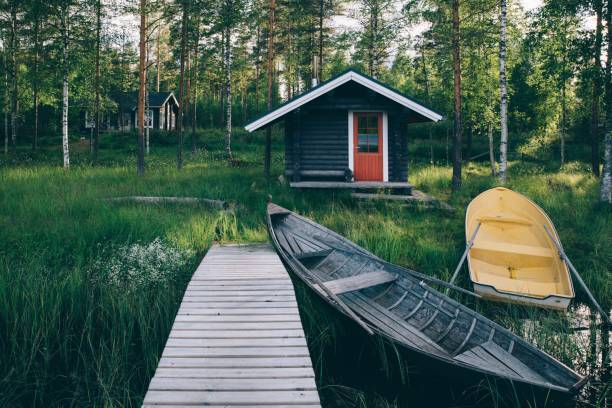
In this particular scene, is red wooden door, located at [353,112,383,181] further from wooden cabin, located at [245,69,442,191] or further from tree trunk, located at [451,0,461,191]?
tree trunk, located at [451,0,461,191]

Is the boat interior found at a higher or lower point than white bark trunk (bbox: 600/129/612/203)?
lower

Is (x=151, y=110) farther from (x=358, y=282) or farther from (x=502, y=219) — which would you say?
(x=358, y=282)

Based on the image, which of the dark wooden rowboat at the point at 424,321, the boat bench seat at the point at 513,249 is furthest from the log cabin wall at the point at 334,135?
the dark wooden rowboat at the point at 424,321

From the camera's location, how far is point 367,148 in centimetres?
1330

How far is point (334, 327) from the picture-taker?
198 inches

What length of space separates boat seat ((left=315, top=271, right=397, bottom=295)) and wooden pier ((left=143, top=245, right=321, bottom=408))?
0.55m

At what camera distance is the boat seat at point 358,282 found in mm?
5122

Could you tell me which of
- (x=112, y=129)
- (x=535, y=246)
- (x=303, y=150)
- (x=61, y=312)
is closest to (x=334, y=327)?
(x=61, y=312)

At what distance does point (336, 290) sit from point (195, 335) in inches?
76.3

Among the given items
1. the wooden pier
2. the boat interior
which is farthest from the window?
the wooden pier

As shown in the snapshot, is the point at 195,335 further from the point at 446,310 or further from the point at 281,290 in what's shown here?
the point at 446,310

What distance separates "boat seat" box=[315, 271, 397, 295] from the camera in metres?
5.12

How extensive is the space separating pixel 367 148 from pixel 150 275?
919cm

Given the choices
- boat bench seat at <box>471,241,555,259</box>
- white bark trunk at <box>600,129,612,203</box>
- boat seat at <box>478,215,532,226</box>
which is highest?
white bark trunk at <box>600,129,612,203</box>
